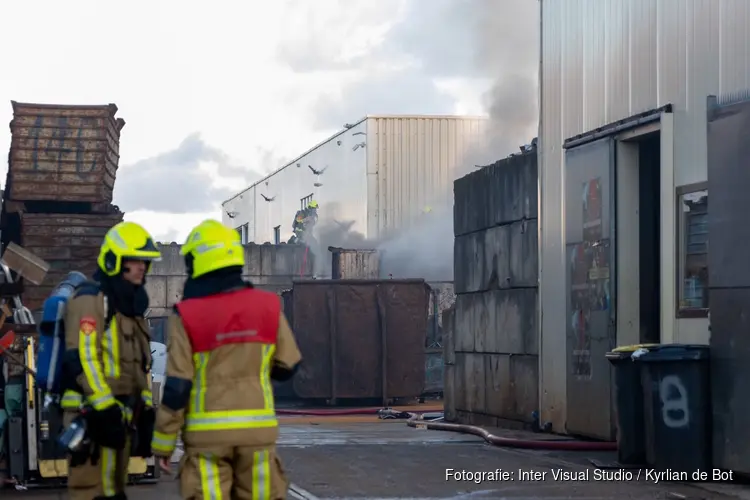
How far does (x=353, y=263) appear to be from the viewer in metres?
30.2

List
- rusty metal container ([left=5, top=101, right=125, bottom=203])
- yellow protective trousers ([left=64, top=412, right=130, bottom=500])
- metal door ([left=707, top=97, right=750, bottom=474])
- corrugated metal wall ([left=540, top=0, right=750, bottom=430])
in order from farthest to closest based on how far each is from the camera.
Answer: rusty metal container ([left=5, top=101, right=125, bottom=203]) → corrugated metal wall ([left=540, top=0, right=750, bottom=430]) → metal door ([left=707, top=97, right=750, bottom=474]) → yellow protective trousers ([left=64, top=412, right=130, bottom=500])

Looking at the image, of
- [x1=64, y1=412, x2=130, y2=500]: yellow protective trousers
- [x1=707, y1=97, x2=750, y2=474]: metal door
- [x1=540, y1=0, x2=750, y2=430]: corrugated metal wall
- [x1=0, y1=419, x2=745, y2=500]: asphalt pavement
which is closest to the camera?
[x1=64, y1=412, x2=130, y2=500]: yellow protective trousers

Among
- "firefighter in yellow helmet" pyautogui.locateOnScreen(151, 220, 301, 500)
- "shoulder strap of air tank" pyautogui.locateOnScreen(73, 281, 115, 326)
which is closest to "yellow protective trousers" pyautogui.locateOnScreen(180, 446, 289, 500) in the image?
"firefighter in yellow helmet" pyautogui.locateOnScreen(151, 220, 301, 500)

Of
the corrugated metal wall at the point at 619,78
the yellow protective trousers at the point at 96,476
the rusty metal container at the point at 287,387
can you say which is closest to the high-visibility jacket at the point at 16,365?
the yellow protective trousers at the point at 96,476

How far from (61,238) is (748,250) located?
7.42 m

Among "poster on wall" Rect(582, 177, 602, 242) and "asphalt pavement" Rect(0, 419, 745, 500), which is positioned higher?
"poster on wall" Rect(582, 177, 602, 242)

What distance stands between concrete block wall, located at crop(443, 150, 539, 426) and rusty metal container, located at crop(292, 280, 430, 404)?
551 centimetres

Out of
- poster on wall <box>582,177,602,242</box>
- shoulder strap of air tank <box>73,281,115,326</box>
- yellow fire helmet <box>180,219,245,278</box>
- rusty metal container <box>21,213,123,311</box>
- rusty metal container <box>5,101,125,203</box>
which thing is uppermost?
rusty metal container <box>5,101,125,203</box>

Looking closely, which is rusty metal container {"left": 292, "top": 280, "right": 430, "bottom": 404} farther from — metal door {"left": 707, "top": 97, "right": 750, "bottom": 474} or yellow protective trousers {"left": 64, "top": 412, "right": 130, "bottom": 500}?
yellow protective trousers {"left": 64, "top": 412, "right": 130, "bottom": 500}

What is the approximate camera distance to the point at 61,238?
1290 centimetres

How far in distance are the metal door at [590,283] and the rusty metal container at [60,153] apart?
5.40 metres

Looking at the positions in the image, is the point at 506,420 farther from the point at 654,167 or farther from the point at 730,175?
the point at 730,175

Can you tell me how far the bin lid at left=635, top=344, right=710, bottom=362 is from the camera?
9.54 meters

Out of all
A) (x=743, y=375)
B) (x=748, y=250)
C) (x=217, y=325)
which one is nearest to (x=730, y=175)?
(x=748, y=250)
